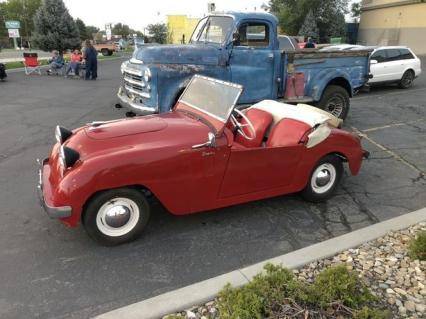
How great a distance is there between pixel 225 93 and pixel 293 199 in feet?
5.43

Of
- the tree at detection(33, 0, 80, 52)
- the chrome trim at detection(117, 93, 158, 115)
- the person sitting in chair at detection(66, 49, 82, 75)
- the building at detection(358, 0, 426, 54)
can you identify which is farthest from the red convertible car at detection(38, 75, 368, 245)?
the building at detection(358, 0, 426, 54)

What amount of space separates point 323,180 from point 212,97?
169 cm

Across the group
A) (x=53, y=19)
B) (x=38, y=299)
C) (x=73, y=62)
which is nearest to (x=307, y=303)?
(x=38, y=299)

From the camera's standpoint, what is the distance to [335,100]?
9.13 m

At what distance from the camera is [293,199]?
5.16 metres

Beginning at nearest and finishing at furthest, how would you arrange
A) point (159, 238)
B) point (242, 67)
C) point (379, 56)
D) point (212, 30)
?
point (159, 238) < point (242, 67) < point (212, 30) < point (379, 56)

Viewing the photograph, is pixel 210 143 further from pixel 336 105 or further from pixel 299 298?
pixel 336 105

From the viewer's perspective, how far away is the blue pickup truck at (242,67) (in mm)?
7426

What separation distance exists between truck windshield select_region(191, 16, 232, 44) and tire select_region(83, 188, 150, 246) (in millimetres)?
4977

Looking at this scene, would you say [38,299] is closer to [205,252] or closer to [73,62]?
[205,252]

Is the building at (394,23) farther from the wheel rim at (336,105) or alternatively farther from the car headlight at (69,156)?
the car headlight at (69,156)

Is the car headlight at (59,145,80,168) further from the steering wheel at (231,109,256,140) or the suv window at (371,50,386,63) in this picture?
the suv window at (371,50,386,63)

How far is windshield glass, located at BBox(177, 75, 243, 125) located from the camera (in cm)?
432

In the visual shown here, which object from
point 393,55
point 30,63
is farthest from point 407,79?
point 30,63
